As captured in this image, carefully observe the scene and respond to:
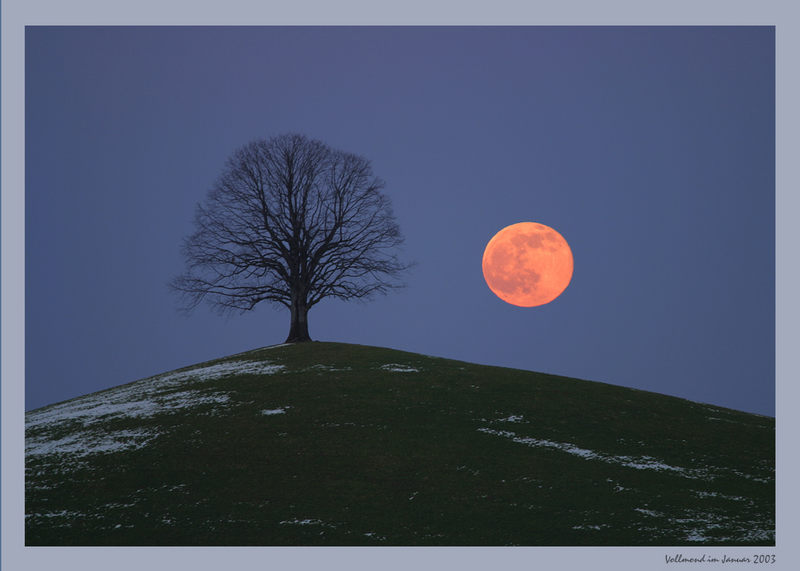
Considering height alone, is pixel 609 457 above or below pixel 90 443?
above

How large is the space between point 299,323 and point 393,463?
24123 millimetres

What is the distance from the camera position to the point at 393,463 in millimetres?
25375

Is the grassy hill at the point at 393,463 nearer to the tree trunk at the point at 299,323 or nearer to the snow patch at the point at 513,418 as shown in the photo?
the snow patch at the point at 513,418

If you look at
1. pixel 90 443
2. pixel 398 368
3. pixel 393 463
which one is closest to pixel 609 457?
pixel 393 463

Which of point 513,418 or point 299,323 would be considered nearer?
point 513,418

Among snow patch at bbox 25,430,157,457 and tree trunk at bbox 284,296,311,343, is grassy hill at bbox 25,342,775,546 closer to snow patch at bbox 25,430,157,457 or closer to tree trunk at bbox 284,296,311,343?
snow patch at bbox 25,430,157,457

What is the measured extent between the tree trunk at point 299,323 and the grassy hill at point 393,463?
811cm

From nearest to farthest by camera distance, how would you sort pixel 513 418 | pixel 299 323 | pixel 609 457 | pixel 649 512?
1. pixel 649 512
2. pixel 609 457
3. pixel 513 418
4. pixel 299 323

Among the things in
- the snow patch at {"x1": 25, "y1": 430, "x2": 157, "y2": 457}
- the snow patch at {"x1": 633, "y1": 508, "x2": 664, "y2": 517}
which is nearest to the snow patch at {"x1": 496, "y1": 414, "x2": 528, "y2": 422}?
the snow patch at {"x1": 633, "y1": 508, "x2": 664, "y2": 517}

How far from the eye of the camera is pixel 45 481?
26281 mm

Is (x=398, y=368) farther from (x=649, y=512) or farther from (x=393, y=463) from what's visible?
(x=649, y=512)

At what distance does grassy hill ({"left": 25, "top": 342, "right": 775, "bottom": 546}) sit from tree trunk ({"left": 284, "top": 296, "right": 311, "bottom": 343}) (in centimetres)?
811

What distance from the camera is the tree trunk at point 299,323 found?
157ft
